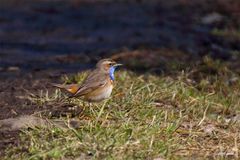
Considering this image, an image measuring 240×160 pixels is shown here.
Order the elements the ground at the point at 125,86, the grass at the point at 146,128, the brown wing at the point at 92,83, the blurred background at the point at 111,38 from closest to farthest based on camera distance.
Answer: the grass at the point at 146,128 < the ground at the point at 125,86 < the brown wing at the point at 92,83 < the blurred background at the point at 111,38

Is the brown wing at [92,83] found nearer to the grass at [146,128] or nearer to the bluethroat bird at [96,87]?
the bluethroat bird at [96,87]

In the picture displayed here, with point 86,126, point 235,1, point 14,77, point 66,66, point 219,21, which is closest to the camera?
point 86,126

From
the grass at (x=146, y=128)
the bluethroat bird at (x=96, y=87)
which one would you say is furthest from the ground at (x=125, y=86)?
the bluethroat bird at (x=96, y=87)

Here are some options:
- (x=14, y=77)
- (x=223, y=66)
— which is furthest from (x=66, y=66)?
(x=223, y=66)

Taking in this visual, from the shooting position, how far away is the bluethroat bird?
929cm

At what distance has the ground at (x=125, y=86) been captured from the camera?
817 cm

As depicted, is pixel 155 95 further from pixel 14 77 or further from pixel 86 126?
pixel 14 77

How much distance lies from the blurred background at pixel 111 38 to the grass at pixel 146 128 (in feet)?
3.39

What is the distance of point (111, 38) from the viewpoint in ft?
59.4

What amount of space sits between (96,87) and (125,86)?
149 cm

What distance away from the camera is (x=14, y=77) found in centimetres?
1270

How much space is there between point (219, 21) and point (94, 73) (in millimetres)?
11304

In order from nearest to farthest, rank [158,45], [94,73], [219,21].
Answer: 1. [94,73]
2. [158,45]
3. [219,21]

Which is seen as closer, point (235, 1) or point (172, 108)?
point (172, 108)
